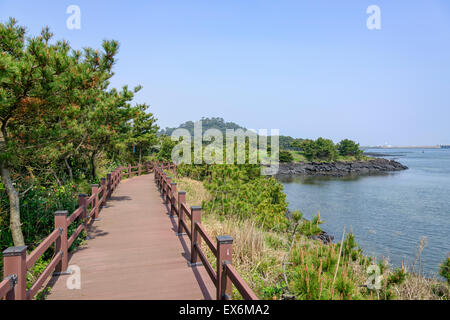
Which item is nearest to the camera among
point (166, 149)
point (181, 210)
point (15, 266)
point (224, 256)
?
point (15, 266)

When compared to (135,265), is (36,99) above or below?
above

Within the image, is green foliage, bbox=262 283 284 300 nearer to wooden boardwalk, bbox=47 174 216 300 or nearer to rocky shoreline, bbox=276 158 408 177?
wooden boardwalk, bbox=47 174 216 300

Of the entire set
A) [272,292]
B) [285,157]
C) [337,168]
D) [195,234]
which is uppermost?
[285,157]

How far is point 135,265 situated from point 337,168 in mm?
79429

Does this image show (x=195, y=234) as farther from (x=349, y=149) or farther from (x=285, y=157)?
(x=349, y=149)

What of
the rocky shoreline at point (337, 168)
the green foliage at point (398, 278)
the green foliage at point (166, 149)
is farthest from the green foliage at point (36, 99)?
the rocky shoreline at point (337, 168)

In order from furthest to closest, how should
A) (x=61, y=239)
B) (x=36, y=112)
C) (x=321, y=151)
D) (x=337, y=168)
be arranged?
(x=321, y=151) < (x=337, y=168) < (x=36, y=112) < (x=61, y=239)

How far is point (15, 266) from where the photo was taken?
11.0 feet

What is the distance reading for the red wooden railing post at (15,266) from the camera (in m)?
3.30

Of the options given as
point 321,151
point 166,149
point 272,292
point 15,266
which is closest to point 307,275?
point 272,292

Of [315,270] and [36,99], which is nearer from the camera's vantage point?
[315,270]

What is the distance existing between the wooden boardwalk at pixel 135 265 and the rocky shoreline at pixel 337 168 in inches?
2503

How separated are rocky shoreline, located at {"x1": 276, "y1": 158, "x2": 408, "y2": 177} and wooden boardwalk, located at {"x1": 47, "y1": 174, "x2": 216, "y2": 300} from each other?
209 ft
